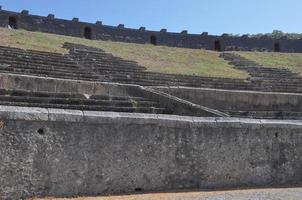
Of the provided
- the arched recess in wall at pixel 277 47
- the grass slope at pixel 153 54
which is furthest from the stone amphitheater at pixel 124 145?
the arched recess in wall at pixel 277 47

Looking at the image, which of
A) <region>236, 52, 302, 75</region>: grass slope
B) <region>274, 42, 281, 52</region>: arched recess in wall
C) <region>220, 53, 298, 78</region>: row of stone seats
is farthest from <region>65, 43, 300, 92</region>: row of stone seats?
<region>274, 42, 281, 52</region>: arched recess in wall

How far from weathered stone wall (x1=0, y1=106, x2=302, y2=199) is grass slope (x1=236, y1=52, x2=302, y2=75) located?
22177 mm

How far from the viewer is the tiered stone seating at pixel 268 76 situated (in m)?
25.6

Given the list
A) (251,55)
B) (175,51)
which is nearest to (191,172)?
(175,51)

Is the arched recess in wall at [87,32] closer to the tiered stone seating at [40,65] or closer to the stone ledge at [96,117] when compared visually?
the tiered stone seating at [40,65]

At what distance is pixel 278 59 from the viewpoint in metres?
40.1

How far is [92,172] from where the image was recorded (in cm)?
1009

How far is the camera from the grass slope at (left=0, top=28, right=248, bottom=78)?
91.8ft

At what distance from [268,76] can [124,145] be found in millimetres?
21110

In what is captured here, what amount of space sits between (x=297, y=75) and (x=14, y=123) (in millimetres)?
25401

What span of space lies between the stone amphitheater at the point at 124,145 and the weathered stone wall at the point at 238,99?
295cm

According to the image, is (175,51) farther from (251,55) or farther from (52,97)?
(52,97)

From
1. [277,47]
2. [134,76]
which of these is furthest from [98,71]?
[277,47]

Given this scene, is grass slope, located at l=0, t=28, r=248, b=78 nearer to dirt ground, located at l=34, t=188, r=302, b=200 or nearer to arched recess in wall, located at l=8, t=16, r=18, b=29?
arched recess in wall, located at l=8, t=16, r=18, b=29
